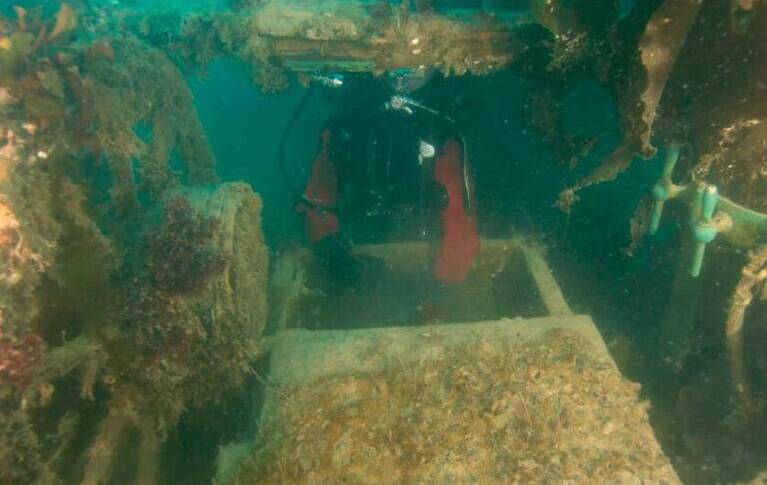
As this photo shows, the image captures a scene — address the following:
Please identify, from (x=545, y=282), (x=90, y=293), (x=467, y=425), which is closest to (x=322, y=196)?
(x=545, y=282)

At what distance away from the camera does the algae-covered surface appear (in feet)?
8.38

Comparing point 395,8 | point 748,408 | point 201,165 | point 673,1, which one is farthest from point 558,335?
point 201,165

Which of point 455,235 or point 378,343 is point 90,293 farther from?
point 455,235

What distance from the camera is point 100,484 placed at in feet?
10.1

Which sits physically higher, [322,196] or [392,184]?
[392,184]

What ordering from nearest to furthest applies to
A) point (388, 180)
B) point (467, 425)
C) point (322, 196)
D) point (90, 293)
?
point (467, 425), point (90, 293), point (322, 196), point (388, 180)

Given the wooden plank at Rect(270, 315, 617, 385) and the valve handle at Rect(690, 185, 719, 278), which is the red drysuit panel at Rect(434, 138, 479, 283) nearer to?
the wooden plank at Rect(270, 315, 617, 385)

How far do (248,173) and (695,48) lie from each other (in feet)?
60.6

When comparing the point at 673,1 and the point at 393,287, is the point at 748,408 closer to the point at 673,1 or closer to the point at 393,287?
the point at 673,1

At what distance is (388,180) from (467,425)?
4.74m

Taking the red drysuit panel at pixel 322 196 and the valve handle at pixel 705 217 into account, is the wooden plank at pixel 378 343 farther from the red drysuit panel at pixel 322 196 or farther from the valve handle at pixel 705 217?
the red drysuit panel at pixel 322 196

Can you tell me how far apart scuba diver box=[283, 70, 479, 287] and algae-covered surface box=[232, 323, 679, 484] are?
3.12 m

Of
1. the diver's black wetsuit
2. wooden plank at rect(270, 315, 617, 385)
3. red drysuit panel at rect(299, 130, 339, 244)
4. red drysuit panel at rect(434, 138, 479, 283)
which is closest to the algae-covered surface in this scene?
wooden plank at rect(270, 315, 617, 385)

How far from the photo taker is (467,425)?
274 centimetres
